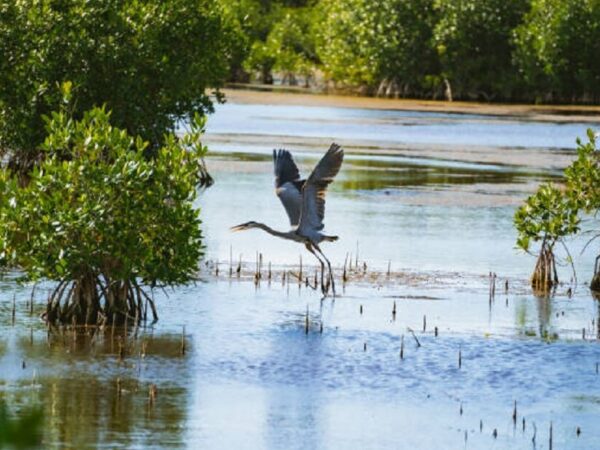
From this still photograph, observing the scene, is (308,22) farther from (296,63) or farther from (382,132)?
(382,132)

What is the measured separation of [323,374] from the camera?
1347 cm

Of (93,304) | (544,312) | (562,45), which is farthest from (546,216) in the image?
(562,45)

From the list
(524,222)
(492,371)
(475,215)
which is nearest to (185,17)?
(475,215)

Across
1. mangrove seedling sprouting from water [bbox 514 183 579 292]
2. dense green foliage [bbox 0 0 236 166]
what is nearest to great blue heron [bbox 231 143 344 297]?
mangrove seedling sprouting from water [bbox 514 183 579 292]

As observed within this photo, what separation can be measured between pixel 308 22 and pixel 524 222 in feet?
221

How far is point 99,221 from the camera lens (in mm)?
14664

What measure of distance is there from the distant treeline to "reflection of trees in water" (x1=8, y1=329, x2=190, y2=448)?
54.1 meters

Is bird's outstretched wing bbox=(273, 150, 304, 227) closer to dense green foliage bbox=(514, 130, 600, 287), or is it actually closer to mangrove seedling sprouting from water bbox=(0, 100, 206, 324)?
mangrove seedling sprouting from water bbox=(0, 100, 206, 324)

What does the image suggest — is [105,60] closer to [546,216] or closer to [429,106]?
[546,216]

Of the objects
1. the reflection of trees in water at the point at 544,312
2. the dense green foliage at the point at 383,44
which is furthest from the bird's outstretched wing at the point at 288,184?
the dense green foliage at the point at 383,44

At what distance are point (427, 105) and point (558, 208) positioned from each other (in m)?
49.1

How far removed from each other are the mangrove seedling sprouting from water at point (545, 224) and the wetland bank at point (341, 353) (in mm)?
293

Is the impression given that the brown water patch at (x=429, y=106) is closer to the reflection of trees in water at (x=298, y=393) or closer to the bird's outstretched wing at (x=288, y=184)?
the bird's outstretched wing at (x=288, y=184)

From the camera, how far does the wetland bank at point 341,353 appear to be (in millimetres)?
11680
